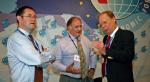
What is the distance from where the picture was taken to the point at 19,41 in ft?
9.21

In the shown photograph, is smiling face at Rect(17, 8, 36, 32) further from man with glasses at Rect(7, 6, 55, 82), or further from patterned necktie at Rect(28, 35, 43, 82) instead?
patterned necktie at Rect(28, 35, 43, 82)

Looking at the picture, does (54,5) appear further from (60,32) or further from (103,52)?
(103,52)

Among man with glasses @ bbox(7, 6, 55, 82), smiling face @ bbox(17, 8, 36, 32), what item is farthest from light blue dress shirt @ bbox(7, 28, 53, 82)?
smiling face @ bbox(17, 8, 36, 32)

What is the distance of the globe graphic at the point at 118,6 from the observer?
4.44m

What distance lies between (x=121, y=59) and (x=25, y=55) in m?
1.00

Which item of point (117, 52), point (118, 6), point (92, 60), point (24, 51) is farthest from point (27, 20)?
point (118, 6)

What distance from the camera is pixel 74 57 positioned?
11.8ft

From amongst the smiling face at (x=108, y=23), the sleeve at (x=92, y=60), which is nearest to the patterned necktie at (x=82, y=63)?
the sleeve at (x=92, y=60)

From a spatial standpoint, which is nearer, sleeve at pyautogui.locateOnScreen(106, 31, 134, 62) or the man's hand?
sleeve at pyautogui.locateOnScreen(106, 31, 134, 62)

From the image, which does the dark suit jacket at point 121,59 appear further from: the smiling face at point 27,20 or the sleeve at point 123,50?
the smiling face at point 27,20

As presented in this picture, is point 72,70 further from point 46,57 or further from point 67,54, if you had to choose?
point 46,57

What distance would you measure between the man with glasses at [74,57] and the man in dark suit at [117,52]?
0.48 meters

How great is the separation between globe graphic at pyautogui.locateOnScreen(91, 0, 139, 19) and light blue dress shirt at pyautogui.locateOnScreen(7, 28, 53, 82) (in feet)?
6.00

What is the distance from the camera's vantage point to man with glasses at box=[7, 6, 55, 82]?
276 cm
